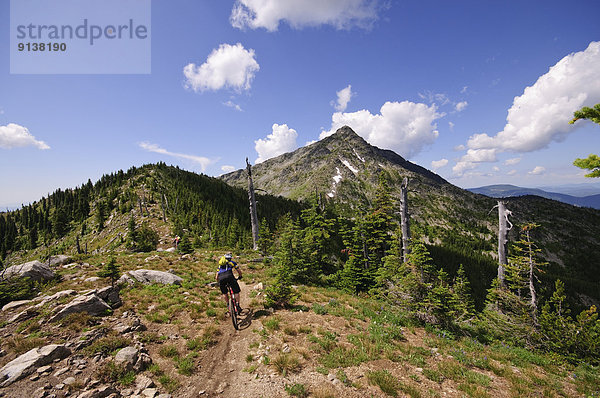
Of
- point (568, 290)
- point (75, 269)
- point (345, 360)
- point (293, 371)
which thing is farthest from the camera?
point (568, 290)

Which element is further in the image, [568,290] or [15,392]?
[568,290]

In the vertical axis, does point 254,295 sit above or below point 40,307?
below

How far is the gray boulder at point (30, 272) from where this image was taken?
1173 centimetres

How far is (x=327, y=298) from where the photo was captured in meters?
13.9

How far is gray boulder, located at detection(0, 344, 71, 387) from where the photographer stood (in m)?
5.65

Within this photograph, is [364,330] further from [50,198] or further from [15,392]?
[50,198]

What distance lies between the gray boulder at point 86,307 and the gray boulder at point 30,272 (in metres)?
6.00

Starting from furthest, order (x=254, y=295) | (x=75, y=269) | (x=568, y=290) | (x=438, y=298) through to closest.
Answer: (x=568, y=290), (x=75, y=269), (x=254, y=295), (x=438, y=298)

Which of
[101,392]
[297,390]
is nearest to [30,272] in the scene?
[101,392]

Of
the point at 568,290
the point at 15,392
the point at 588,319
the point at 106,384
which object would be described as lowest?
the point at 568,290

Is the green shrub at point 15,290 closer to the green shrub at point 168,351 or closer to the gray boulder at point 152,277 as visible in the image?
the gray boulder at point 152,277

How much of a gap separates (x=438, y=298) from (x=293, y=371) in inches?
344

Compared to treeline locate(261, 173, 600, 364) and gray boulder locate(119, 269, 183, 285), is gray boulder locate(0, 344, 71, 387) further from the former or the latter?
treeline locate(261, 173, 600, 364)

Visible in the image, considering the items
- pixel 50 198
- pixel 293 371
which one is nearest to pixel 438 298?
pixel 293 371
